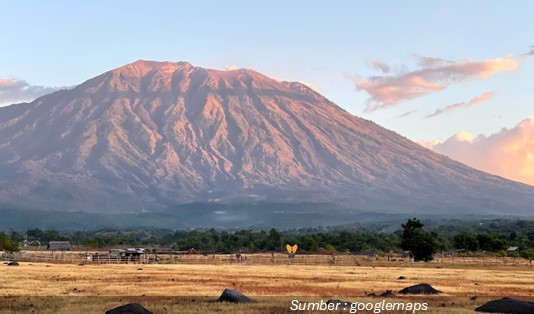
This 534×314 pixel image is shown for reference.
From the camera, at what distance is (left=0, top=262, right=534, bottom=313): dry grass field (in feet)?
125

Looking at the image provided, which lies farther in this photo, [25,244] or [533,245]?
[25,244]

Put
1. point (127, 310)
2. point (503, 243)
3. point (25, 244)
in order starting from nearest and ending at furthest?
1. point (127, 310)
2. point (503, 243)
3. point (25, 244)

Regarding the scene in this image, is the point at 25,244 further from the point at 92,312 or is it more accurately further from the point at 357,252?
the point at 92,312

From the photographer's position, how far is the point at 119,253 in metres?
98.6

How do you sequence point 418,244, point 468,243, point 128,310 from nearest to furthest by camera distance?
point 128,310 < point 418,244 < point 468,243

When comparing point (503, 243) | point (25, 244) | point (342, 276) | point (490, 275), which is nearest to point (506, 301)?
point (342, 276)

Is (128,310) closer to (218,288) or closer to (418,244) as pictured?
(218,288)

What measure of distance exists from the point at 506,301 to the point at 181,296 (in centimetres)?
1766

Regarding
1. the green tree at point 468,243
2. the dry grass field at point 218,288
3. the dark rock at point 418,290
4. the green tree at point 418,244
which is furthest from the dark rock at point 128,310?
the green tree at point 468,243

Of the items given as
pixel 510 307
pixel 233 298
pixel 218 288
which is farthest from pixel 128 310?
pixel 218 288

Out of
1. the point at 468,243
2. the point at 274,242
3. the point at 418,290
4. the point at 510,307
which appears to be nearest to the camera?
the point at 510,307

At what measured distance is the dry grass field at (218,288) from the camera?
1499 inches

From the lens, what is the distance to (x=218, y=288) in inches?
1983

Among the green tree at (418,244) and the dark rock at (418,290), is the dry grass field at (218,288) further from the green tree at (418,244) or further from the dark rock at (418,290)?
the green tree at (418,244)
